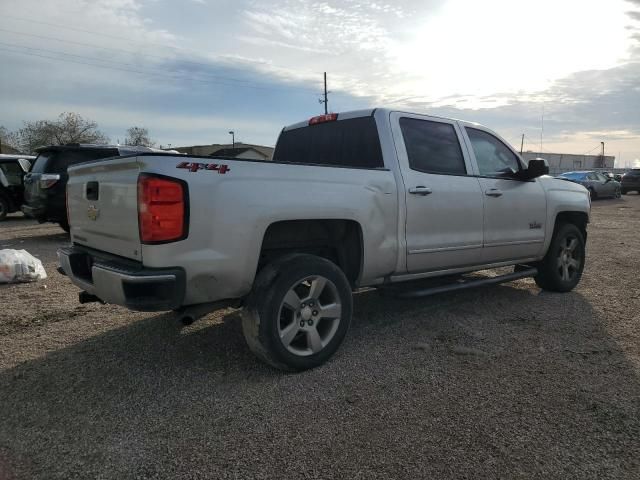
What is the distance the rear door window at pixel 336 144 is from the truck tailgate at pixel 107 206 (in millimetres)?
1301

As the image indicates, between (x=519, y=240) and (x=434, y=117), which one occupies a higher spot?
(x=434, y=117)

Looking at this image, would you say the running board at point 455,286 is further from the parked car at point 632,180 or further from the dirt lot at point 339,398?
the parked car at point 632,180

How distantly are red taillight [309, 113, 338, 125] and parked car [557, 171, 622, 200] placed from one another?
79.6 ft

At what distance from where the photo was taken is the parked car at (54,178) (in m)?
9.25

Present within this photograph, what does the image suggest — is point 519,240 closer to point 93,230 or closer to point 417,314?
point 417,314

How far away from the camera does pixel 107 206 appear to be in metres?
3.19

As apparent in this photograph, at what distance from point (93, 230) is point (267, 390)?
166cm

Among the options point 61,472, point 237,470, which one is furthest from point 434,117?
point 61,472

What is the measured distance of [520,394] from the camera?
10.1ft

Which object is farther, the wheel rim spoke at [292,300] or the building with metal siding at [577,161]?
the building with metal siding at [577,161]

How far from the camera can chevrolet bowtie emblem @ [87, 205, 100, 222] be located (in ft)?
11.0

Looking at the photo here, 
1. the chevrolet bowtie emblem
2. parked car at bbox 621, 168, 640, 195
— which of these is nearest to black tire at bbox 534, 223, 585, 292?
the chevrolet bowtie emblem

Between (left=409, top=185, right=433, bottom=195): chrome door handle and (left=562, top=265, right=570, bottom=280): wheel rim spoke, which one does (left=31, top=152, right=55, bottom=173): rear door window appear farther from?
(left=562, top=265, right=570, bottom=280): wheel rim spoke

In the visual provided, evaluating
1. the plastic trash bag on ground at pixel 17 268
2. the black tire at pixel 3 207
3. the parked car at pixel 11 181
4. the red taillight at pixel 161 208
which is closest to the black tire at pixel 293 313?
the red taillight at pixel 161 208
